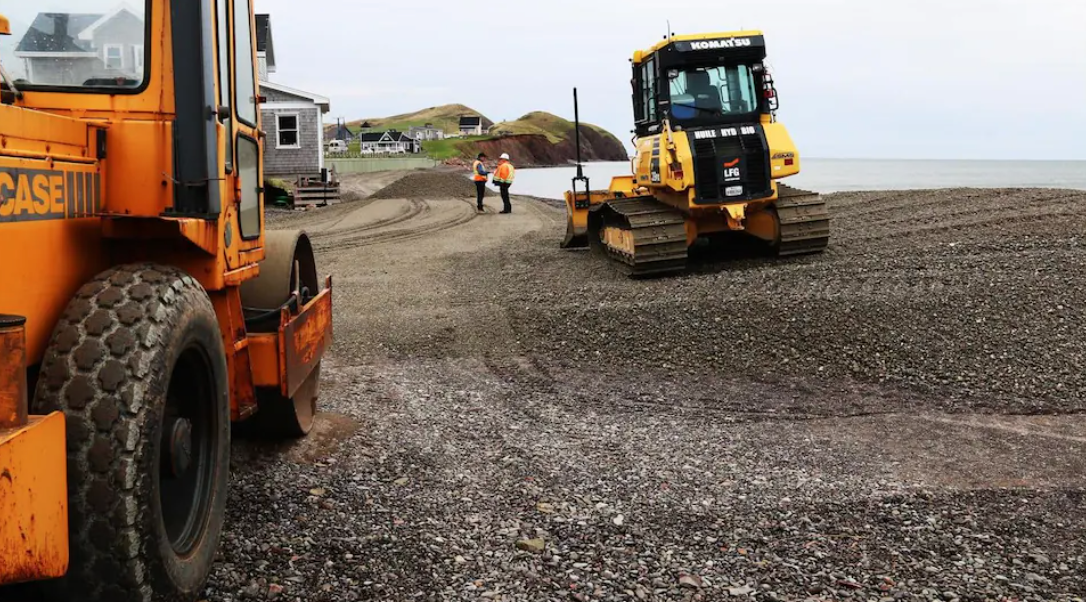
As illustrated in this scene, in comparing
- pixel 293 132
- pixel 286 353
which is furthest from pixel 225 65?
pixel 293 132

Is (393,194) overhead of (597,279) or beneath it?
overhead

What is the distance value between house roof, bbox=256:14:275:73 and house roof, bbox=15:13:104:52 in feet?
112

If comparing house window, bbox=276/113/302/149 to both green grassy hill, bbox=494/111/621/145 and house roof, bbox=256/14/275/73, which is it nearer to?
house roof, bbox=256/14/275/73

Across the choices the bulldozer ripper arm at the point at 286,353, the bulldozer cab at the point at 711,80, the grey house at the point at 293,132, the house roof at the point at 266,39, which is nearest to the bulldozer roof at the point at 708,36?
the bulldozer cab at the point at 711,80

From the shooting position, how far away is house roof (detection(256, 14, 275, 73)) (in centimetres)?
3666

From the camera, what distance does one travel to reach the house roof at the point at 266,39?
36.7m

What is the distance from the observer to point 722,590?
385 centimetres

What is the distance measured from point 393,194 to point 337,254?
709 inches

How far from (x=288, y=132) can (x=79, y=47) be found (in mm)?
31955

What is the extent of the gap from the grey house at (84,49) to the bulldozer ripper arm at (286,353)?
55.8 inches

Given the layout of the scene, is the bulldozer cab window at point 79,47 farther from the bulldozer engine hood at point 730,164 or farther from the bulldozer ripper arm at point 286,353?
the bulldozer engine hood at point 730,164

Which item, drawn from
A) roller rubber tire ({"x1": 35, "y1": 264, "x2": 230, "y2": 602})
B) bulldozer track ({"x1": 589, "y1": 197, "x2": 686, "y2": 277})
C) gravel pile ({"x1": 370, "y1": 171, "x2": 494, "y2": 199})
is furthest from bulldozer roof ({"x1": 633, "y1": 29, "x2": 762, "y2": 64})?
gravel pile ({"x1": 370, "y1": 171, "x2": 494, "y2": 199})

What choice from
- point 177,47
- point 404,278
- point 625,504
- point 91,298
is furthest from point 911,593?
point 404,278

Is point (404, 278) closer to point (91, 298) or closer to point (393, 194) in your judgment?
point (91, 298)
